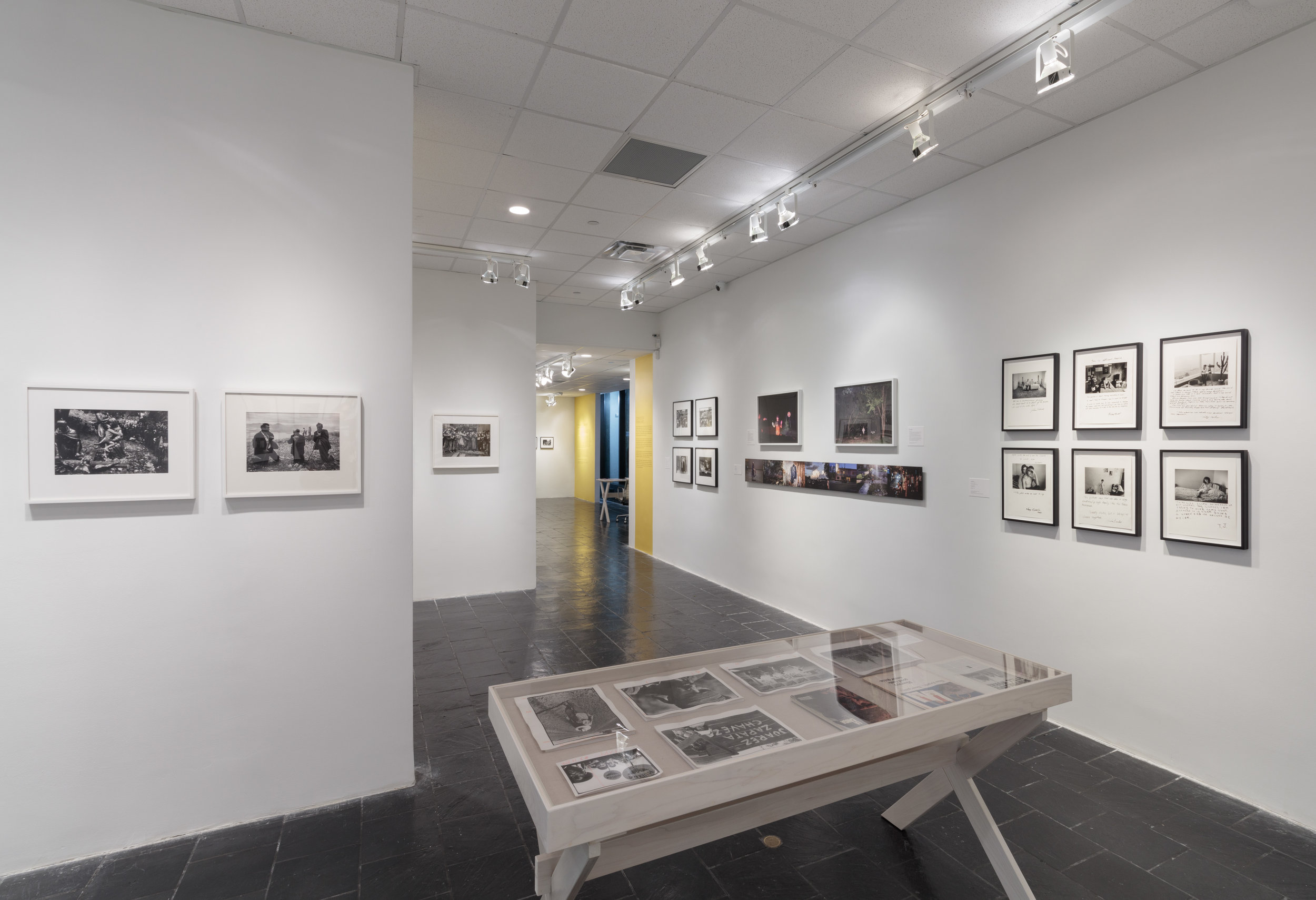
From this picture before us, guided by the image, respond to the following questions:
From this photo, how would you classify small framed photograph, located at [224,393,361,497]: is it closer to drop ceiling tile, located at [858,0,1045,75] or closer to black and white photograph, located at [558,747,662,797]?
black and white photograph, located at [558,747,662,797]

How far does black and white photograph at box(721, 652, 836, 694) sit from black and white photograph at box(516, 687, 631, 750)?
0.49m

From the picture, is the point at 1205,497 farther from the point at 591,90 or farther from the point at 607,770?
the point at 591,90

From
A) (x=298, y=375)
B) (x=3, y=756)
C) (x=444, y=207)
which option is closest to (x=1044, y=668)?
(x=298, y=375)

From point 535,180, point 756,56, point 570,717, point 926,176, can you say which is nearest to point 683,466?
point 535,180

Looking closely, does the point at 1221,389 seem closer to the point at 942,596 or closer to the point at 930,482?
A: the point at 930,482

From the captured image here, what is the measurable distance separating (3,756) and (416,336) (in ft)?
14.5

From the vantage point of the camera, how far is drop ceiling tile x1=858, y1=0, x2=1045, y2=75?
2.45 meters

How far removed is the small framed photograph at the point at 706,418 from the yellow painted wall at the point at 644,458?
4.06 ft

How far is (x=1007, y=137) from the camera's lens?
3.48 m

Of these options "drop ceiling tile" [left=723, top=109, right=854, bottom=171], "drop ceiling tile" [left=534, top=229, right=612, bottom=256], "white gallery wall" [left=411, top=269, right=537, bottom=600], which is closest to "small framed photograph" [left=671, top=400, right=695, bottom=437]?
"white gallery wall" [left=411, top=269, right=537, bottom=600]

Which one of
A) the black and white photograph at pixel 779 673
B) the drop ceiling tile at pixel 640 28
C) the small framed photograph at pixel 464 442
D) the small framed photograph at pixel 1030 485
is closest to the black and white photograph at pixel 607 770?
the black and white photograph at pixel 779 673

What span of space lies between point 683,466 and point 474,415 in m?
2.68

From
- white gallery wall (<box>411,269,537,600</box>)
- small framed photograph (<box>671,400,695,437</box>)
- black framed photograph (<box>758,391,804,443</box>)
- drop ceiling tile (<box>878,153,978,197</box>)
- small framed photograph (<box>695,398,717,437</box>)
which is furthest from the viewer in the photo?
small framed photograph (<box>671,400,695,437</box>)

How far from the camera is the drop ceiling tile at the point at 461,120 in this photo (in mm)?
3098
